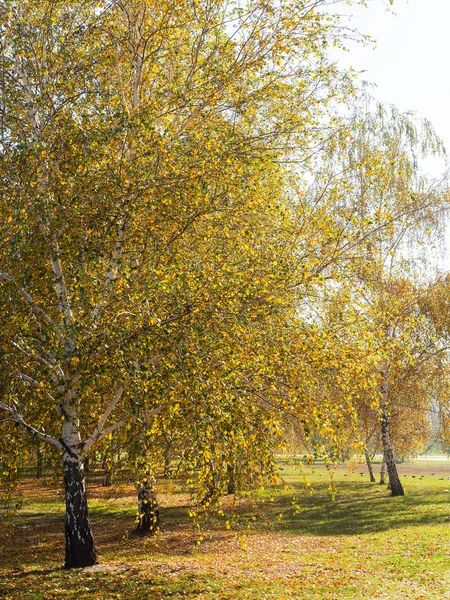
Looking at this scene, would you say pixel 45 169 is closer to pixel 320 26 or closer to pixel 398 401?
pixel 320 26

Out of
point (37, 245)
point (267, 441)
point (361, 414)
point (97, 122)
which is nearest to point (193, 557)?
point (267, 441)

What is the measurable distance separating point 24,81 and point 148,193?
500cm

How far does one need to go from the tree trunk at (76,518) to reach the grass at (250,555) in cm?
36

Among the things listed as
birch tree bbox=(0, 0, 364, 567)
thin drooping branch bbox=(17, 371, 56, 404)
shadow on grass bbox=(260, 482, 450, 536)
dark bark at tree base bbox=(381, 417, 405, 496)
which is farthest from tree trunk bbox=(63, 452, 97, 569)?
dark bark at tree base bbox=(381, 417, 405, 496)

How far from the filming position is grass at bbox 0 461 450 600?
38.7ft

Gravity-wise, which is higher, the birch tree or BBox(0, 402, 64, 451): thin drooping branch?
the birch tree

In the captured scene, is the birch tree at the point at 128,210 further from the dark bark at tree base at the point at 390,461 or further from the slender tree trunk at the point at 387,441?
the dark bark at tree base at the point at 390,461

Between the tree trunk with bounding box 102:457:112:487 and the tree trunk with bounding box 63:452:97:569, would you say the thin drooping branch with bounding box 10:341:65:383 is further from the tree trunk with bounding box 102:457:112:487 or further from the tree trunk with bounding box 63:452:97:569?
the tree trunk with bounding box 102:457:112:487

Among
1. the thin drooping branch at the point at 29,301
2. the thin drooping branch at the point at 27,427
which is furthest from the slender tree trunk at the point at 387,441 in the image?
the thin drooping branch at the point at 29,301

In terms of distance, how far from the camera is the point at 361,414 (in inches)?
1183

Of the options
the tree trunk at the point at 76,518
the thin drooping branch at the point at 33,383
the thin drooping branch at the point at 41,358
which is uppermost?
the thin drooping branch at the point at 41,358

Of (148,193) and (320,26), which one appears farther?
(320,26)

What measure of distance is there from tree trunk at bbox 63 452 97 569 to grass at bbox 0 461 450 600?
36 centimetres

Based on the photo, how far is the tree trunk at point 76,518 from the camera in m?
12.2
